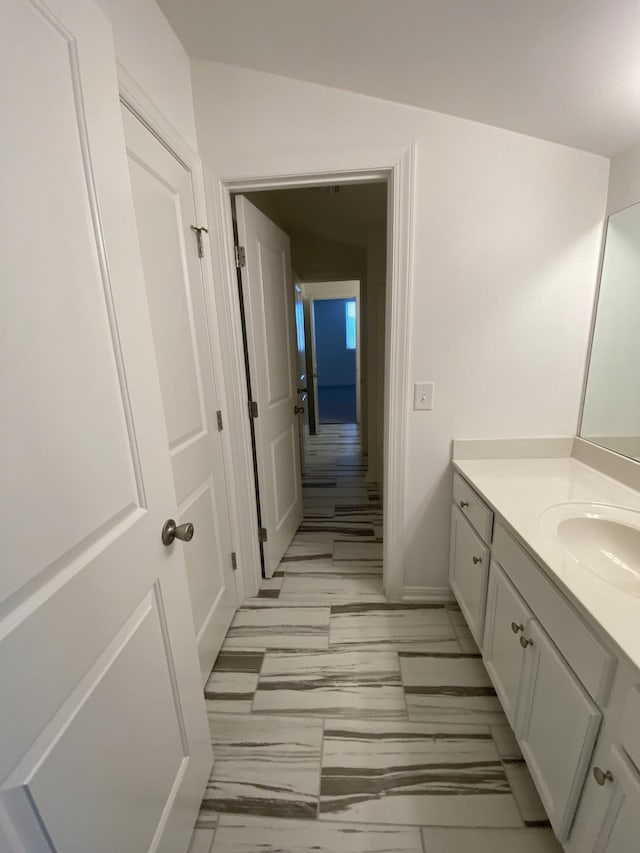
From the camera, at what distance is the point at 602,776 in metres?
0.72

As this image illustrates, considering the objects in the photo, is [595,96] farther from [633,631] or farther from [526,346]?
[633,631]

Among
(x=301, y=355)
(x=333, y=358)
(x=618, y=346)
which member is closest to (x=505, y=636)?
(x=618, y=346)

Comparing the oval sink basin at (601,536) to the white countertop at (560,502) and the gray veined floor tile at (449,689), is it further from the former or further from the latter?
the gray veined floor tile at (449,689)

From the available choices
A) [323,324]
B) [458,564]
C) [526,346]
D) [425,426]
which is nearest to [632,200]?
[526,346]

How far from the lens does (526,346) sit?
Answer: 1.56m

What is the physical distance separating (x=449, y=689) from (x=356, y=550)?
1018 millimetres

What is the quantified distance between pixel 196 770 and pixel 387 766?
0.62 m

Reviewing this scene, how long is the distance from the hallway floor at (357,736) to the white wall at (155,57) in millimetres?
2160

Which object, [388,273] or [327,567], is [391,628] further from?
[388,273]

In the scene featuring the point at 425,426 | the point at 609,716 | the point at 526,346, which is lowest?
the point at 609,716

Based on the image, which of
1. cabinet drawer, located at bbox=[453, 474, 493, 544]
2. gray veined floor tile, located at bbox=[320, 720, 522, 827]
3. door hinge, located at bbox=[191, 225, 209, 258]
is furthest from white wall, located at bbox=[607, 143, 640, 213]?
gray veined floor tile, located at bbox=[320, 720, 522, 827]

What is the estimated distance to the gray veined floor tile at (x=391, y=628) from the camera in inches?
64.7

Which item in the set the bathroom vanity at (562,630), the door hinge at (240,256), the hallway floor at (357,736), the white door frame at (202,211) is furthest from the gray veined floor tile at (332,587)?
the door hinge at (240,256)

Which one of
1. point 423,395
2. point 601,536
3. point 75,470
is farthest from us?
point 423,395
